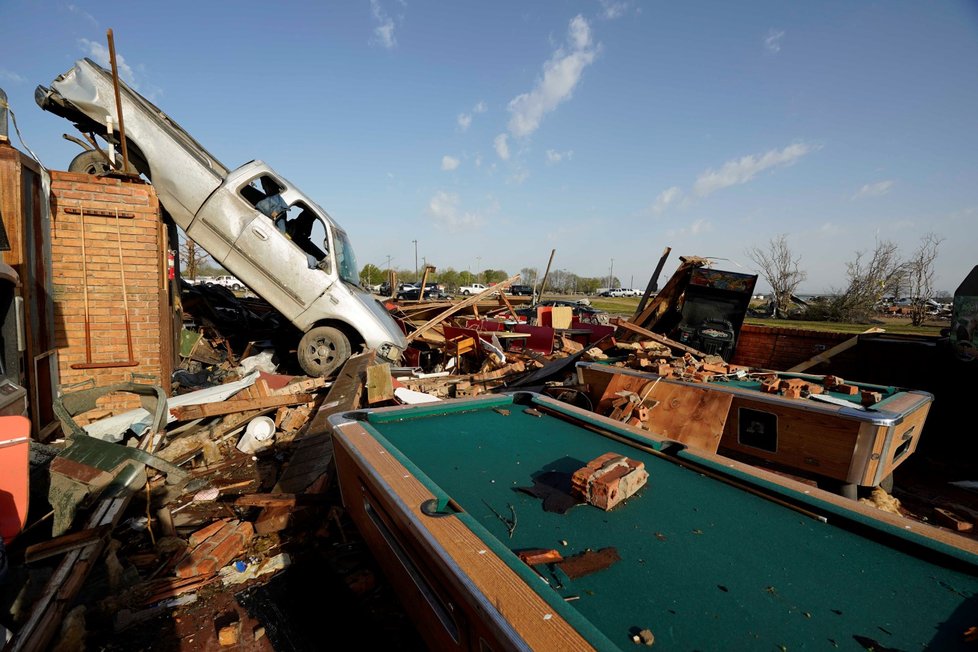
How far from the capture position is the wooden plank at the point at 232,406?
4633 mm

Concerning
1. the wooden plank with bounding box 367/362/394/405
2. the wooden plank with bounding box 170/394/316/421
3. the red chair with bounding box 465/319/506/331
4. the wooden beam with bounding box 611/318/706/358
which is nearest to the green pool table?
the wooden plank with bounding box 367/362/394/405

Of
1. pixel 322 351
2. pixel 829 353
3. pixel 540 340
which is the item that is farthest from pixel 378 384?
pixel 829 353

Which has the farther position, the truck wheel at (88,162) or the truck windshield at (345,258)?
the truck windshield at (345,258)

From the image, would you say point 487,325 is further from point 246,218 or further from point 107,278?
point 107,278

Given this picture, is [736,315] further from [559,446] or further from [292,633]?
[292,633]

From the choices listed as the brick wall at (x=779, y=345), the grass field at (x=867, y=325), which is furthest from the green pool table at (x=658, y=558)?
the grass field at (x=867, y=325)

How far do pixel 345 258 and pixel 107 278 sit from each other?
296 cm

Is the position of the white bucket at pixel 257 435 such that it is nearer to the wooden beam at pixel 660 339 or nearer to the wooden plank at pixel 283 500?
the wooden plank at pixel 283 500

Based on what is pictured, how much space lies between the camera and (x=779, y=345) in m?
6.54

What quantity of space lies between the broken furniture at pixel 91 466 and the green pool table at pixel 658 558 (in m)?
2.00

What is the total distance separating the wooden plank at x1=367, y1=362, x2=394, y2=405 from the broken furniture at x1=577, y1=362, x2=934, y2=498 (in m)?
2.37

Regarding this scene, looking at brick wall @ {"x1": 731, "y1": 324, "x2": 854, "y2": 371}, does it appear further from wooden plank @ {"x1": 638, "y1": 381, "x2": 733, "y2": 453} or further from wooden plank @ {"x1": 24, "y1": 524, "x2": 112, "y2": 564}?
wooden plank @ {"x1": 24, "y1": 524, "x2": 112, "y2": 564}

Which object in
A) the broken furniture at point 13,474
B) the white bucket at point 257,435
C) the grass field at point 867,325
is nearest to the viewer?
the broken furniture at point 13,474

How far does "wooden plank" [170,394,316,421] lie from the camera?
4633 millimetres
